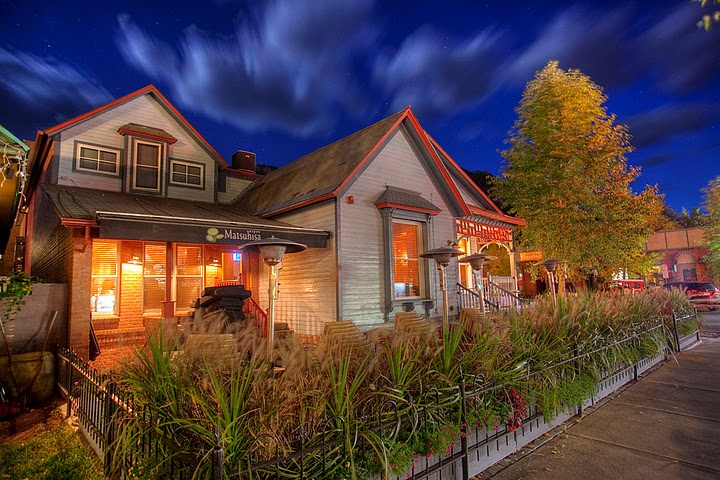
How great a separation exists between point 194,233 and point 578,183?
1488cm

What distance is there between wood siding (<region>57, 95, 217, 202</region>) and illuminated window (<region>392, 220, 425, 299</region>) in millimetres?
7327

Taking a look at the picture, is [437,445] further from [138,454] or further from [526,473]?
[138,454]

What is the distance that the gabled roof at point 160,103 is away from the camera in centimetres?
1188

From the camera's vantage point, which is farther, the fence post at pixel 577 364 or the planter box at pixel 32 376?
the planter box at pixel 32 376

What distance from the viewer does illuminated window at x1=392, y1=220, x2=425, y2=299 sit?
12000 mm

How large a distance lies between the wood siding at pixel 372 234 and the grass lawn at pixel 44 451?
5.79m

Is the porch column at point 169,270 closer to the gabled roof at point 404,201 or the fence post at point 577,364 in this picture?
the gabled roof at point 404,201

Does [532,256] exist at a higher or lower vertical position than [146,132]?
lower

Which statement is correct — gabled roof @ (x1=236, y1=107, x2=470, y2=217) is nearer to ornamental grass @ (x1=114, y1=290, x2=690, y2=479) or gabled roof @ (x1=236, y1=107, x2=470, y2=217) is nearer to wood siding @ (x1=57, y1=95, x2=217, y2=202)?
wood siding @ (x1=57, y1=95, x2=217, y2=202)

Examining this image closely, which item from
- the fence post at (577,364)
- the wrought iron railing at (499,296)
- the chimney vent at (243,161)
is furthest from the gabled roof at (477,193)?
the fence post at (577,364)

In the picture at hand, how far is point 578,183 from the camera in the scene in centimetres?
1636

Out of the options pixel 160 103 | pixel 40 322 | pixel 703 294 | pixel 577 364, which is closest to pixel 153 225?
pixel 40 322

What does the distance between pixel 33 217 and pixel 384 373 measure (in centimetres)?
1798

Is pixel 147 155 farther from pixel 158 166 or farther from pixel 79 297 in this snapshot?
pixel 79 297
